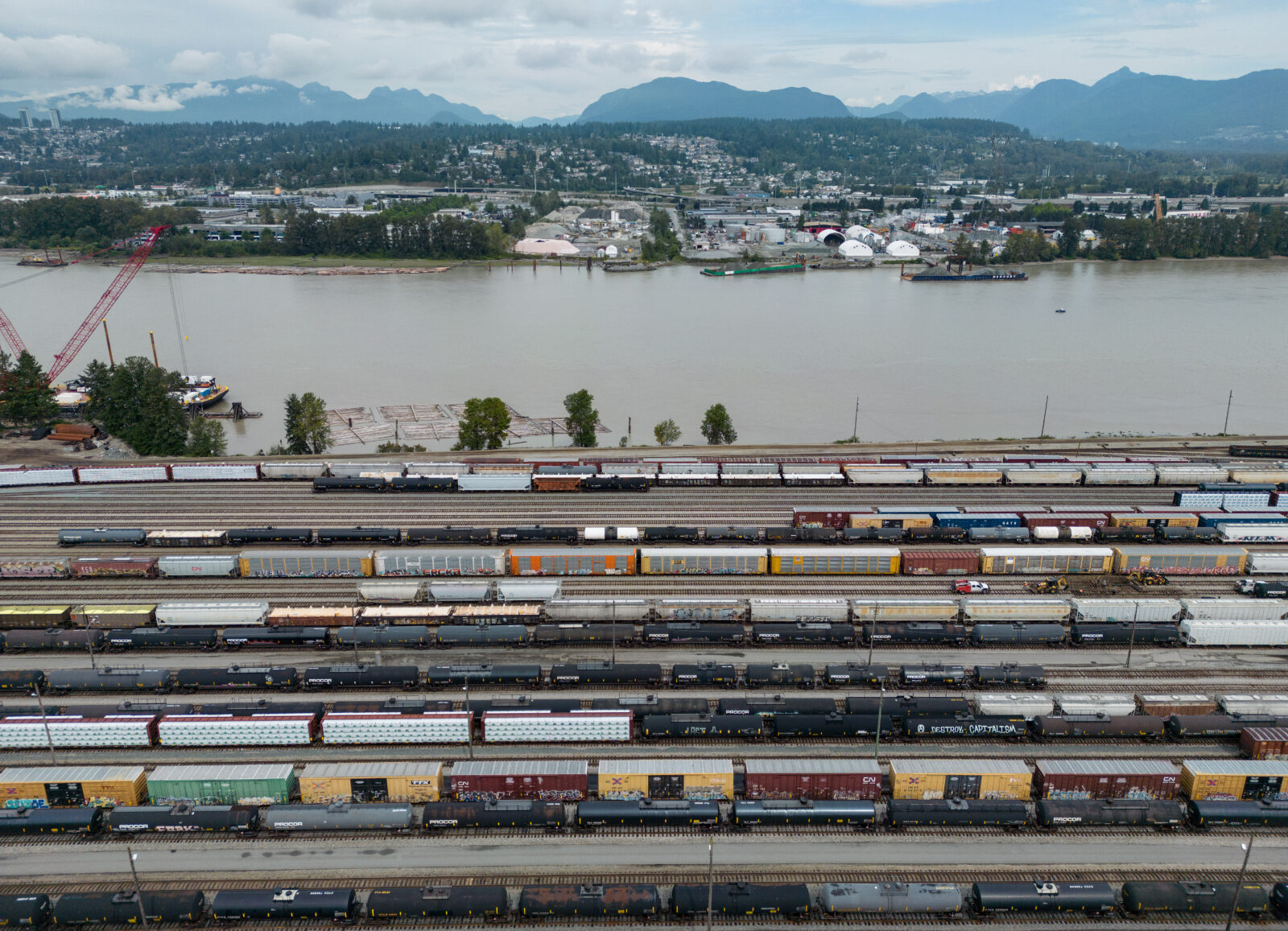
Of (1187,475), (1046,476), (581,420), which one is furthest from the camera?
(581,420)

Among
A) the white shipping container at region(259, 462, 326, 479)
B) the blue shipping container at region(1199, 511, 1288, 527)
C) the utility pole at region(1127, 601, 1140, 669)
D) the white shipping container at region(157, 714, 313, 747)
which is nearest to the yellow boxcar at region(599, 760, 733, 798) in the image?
the white shipping container at region(157, 714, 313, 747)

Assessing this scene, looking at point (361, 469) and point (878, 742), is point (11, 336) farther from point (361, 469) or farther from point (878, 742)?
point (878, 742)

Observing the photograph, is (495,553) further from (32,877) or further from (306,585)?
(32,877)

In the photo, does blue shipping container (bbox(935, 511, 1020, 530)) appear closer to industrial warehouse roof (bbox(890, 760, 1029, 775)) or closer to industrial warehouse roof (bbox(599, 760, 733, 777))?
industrial warehouse roof (bbox(890, 760, 1029, 775))

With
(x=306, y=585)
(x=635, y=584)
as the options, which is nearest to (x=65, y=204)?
(x=306, y=585)

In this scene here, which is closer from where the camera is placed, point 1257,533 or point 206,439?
point 1257,533

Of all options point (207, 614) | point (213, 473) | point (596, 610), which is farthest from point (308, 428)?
point (596, 610)

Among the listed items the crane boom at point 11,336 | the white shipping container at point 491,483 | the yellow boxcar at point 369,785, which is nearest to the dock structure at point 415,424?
the white shipping container at point 491,483
